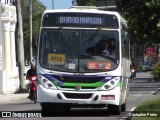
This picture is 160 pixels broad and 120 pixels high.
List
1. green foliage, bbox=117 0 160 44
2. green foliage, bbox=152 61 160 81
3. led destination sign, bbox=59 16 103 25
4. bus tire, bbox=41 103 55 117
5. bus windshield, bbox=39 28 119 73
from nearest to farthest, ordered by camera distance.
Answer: bus windshield, bbox=39 28 119 73 → green foliage, bbox=152 61 160 81 → bus tire, bbox=41 103 55 117 → led destination sign, bbox=59 16 103 25 → green foliage, bbox=117 0 160 44

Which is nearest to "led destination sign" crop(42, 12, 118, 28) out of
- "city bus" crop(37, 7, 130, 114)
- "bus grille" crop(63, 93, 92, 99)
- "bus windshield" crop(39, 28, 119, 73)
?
"city bus" crop(37, 7, 130, 114)

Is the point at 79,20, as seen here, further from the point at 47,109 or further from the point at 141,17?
the point at 141,17

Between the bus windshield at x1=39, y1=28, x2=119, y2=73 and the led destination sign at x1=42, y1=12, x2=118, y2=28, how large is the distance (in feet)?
0.63

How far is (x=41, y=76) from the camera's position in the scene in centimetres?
1755

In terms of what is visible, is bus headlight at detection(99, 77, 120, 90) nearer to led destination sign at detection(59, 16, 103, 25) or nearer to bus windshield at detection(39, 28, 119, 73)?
bus windshield at detection(39, 28, 119, 73)

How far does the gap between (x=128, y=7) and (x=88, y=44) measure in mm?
24116

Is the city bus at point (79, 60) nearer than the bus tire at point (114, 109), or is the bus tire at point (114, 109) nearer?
the city bus at point (79, 60)

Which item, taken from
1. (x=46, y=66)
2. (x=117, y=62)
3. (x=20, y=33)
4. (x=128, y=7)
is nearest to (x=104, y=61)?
(x=117, y=62)

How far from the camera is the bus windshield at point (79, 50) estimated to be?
57.5ft

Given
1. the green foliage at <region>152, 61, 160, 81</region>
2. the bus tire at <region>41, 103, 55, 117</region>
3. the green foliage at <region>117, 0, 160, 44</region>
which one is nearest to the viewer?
the green foliage at <region>152, 61, 160, 81</region>

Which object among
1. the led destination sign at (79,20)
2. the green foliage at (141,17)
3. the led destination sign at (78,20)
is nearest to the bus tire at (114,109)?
the led destination sign at (78,20)

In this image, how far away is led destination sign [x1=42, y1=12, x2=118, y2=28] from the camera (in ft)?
59.0

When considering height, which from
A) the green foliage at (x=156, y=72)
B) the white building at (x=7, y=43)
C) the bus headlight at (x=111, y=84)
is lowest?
the white building at (x=7, y=43)

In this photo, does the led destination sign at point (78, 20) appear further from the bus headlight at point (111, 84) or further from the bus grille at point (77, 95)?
the bus grille at point (77, 95)
